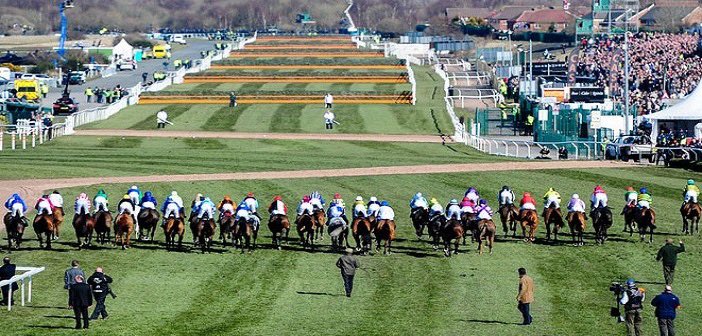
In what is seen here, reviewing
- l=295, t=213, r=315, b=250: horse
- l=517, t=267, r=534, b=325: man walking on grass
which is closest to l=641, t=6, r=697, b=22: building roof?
l=295, t=213, r=315, b=250: horse

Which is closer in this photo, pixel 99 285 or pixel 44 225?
pixel 99 285

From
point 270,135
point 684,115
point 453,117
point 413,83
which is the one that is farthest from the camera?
point 413,83

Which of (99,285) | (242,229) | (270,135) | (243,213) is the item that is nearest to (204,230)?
(242,229)

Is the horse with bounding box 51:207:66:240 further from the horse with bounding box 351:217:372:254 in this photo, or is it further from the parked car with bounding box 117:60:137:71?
the parked car with bounding box 117:60:137:71

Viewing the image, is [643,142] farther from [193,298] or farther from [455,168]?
[193,298]

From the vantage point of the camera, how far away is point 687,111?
68688mm

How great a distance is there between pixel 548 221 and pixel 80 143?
1553 inches

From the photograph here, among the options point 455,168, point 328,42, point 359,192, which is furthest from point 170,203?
point 328,42

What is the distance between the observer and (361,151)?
71.6 meters

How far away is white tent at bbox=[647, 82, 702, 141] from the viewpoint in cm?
6850

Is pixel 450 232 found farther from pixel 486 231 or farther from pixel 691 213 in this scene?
pixel 691 213

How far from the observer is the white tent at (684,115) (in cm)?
6850

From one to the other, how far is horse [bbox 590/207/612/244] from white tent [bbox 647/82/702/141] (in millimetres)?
28542

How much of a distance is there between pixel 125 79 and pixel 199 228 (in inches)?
3671
